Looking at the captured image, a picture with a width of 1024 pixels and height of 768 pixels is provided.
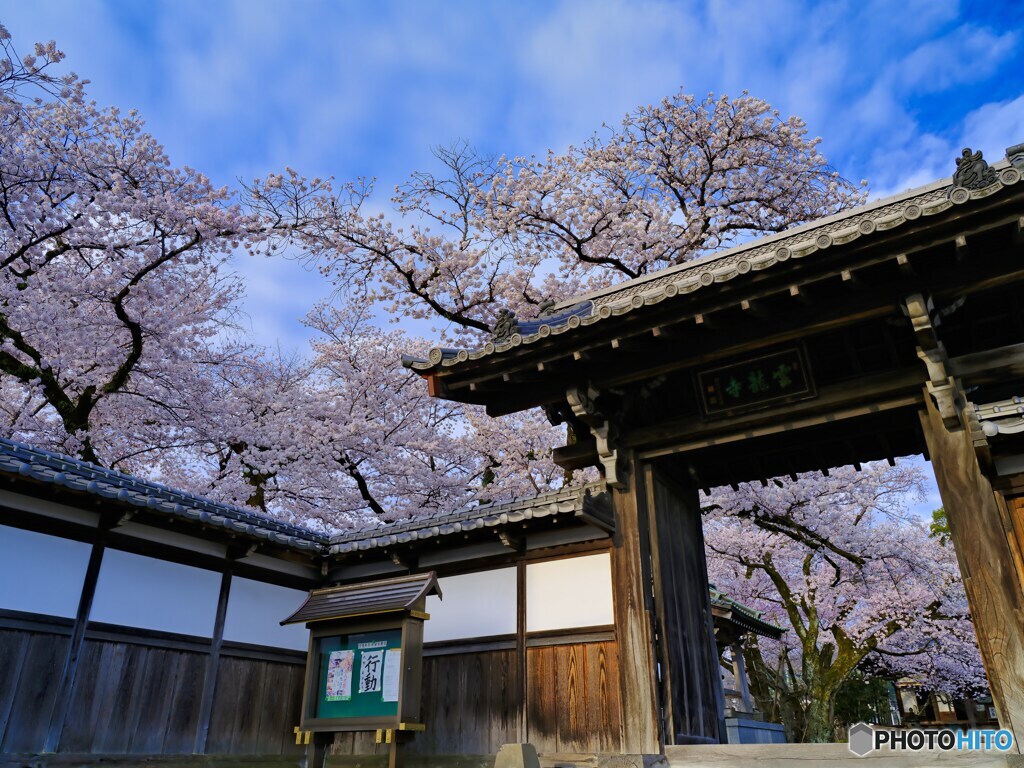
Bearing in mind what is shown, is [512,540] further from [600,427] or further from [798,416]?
[798,416]

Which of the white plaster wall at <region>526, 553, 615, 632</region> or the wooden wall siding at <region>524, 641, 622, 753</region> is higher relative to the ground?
the white plaster wall at <region>526, 553, 615, 632</region>

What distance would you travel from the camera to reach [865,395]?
24.0ft

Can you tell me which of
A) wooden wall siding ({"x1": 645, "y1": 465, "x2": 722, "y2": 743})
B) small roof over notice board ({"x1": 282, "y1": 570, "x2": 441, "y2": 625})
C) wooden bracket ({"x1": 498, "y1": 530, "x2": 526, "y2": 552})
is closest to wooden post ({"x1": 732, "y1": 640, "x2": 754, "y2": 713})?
wooden wall siding ({"x1": 645, "y1": 465, "x2": 722, "y2": 743})

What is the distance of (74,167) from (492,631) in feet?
47.7

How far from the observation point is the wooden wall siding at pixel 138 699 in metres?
7.45

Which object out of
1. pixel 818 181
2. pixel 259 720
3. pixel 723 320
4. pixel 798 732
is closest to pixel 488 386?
pixel 723 320

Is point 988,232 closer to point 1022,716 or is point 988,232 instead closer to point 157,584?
point 1022,716

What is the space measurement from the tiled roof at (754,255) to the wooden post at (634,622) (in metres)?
2.26

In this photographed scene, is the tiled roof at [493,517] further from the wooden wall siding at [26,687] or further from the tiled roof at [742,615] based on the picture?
the tiled roof at [742,615]

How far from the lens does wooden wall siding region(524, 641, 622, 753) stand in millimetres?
7691

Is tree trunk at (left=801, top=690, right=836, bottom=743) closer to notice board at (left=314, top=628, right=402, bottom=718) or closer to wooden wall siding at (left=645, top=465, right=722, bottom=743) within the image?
wooden wall siding at (left=645, top=465, right=722, bottom=743)

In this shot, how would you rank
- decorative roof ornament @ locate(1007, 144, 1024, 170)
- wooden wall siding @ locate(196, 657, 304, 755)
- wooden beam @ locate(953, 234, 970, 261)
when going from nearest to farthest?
wooden beam @ locate(953, 234, 970, 261) → decorative roof ornament @ locate(1007, 144, 1024, 170) → wooden wall siding @ locate(196, 657, 304, 755)

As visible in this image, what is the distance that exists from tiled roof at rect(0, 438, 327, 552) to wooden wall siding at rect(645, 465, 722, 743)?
17.6ft

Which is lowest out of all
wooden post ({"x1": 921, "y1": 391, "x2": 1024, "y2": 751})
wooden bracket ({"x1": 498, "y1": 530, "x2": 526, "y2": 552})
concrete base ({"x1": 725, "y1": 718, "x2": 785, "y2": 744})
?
concrete base ({"x1": 725, "y1": 718, "x2": 785, "y2": 744})
